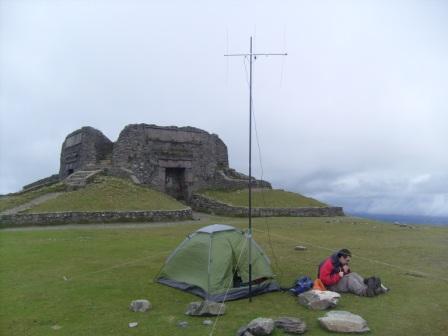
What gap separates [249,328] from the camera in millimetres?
7191

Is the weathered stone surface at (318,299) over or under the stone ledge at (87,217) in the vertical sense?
under

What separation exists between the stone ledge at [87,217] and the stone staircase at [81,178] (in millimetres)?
5539

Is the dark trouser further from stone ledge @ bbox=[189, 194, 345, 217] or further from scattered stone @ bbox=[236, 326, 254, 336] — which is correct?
stone ledge @ bbox=[189, 194, 345, 217]

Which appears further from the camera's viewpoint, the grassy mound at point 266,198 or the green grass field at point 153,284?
the grassy mound at point 266,198

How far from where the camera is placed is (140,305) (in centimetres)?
873

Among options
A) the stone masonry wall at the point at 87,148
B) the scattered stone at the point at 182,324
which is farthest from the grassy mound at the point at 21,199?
the scattered stone at the point at 182,324

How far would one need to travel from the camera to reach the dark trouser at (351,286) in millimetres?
9711

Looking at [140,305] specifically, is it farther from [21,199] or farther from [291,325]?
[21,199]

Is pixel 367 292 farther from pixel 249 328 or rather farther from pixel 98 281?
pixel 98 281

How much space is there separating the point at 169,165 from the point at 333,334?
2996 centimetres

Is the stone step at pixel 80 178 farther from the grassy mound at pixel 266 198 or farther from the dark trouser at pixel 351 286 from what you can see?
the dark trouser at pixel 351 286

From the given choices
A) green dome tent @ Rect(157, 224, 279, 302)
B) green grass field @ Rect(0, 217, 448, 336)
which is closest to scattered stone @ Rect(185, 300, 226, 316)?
green grass field @ Rect(0, 217, 448, 336)

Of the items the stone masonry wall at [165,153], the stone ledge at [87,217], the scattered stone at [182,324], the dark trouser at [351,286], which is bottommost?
the scattered stone at [182,324]

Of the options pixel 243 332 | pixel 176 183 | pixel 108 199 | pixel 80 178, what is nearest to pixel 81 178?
pixel 80 178
